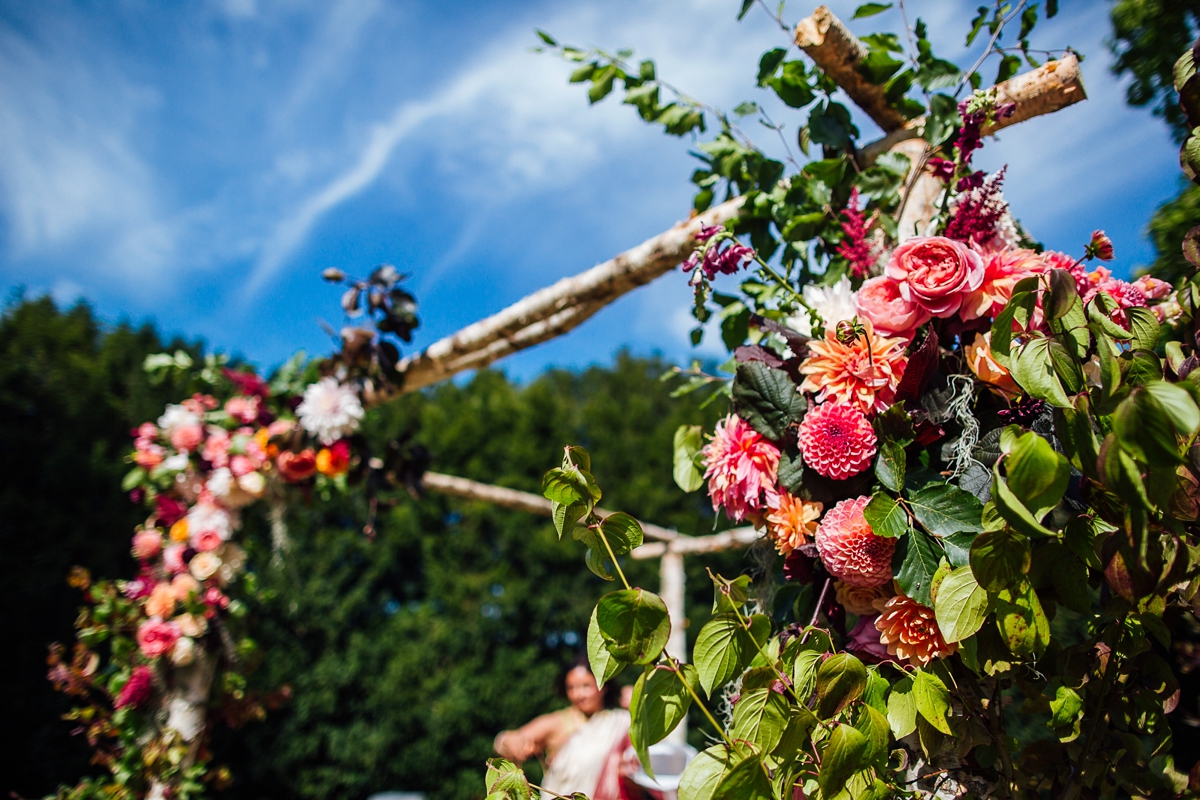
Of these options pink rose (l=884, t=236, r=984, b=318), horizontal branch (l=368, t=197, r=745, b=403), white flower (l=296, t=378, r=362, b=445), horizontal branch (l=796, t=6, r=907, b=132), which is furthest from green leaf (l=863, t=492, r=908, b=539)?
white flower (l=296, t=378, r=362, b=445)

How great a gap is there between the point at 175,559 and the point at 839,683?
2.53 m

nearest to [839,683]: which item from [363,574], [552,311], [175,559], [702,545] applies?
[552,311]

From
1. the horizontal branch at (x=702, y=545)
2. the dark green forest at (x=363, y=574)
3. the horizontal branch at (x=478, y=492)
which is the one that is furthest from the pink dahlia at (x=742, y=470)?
the dark green forest at (x=363, y=574)

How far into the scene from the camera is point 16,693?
425cm

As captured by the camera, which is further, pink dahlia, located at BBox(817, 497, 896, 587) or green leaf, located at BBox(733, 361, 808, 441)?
green leaf, located at BBox(733, 361, 808, 441)

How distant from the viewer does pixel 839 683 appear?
1.89ft

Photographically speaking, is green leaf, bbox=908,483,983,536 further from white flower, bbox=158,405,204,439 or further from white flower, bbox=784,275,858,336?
white flower, bbox=158,405,204,439

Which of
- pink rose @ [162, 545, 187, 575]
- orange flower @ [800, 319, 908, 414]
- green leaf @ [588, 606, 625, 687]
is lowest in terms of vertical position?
green leaf @ [588, 606, 625, 687]

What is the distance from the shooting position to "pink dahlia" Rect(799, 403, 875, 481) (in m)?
0.72

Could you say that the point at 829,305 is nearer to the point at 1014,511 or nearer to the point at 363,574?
the point at 1014,511

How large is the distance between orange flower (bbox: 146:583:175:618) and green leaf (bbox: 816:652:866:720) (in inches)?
95.3

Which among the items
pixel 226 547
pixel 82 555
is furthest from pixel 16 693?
pixel 226 547

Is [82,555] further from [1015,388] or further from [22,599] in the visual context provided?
[1015,388]

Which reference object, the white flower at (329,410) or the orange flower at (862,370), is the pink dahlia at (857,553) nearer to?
the orange flower at (862,370)
